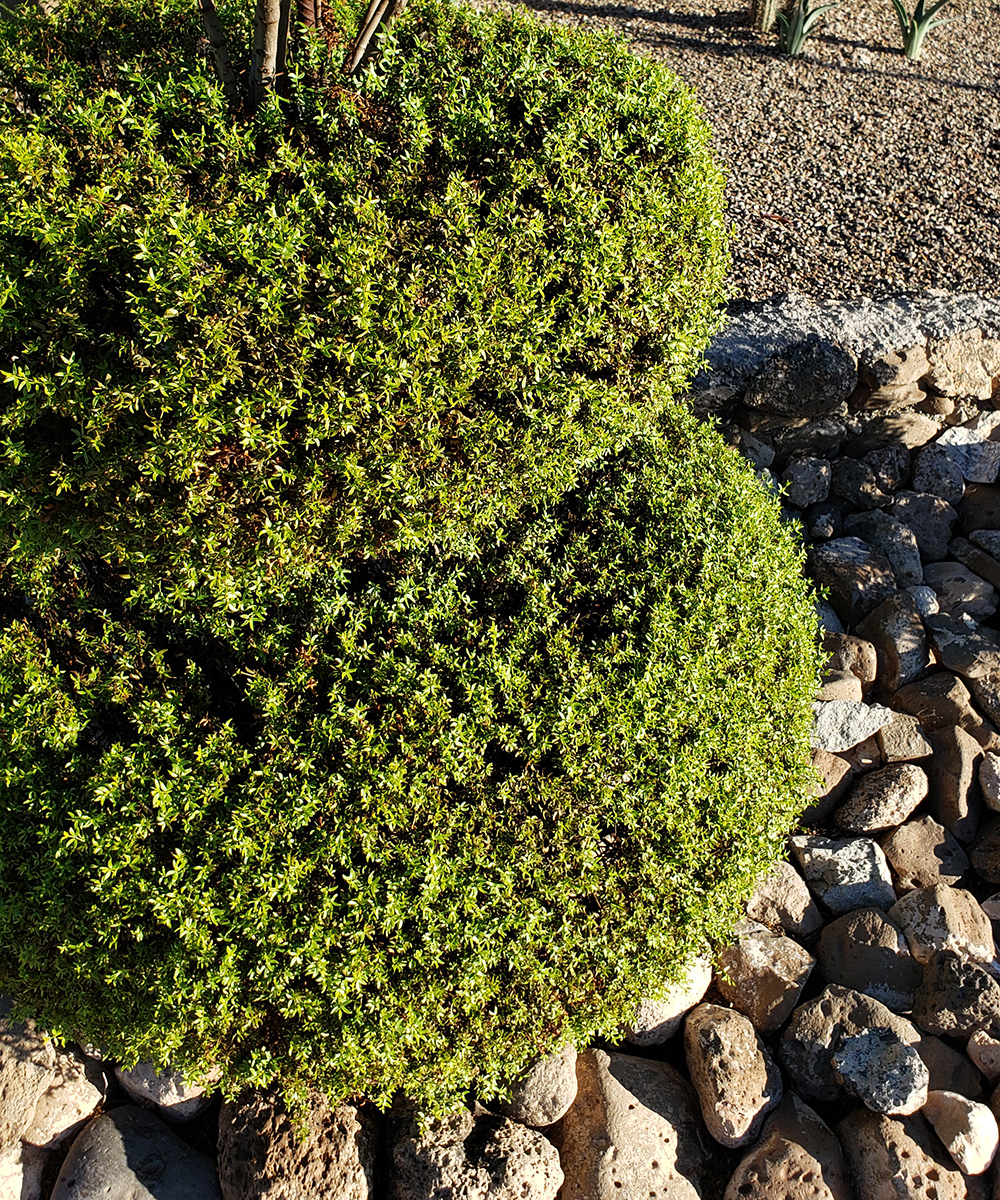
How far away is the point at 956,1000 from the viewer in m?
3.00

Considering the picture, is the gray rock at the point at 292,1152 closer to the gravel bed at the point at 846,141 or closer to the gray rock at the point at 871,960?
the gray rock at the point at 871,960

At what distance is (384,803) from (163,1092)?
129 centimetres

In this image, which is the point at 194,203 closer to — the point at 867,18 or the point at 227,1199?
the point at 227,1199

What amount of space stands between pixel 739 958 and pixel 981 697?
1.78 meters

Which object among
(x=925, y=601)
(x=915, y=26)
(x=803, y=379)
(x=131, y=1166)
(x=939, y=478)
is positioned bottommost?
(x=131, y=1166)

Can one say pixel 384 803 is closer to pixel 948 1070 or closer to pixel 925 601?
pixel 948 1070

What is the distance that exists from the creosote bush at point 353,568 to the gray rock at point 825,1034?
0.55 m

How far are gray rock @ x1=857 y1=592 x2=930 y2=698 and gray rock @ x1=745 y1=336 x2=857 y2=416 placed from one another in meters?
1.10

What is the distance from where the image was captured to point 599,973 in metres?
2.66

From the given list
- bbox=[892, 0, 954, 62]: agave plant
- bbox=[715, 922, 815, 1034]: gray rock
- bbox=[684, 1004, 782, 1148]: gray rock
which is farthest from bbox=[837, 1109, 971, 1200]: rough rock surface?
bbox=[892, 0, 954, 62]: agave plant

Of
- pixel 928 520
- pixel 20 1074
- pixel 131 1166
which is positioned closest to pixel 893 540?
pixel 928 520

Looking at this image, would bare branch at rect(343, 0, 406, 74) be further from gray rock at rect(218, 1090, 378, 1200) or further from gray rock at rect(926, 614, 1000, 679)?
gray rock at rect(926, 614, 1000, 679)

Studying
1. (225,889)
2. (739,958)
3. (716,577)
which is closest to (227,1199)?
(225,889)

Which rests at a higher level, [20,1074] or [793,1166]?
[793,1166]
